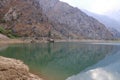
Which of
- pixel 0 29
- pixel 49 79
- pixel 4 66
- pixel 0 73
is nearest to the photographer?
pixel 0 73

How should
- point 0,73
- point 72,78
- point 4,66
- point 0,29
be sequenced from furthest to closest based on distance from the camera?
point 0,29 < point 72,78 < point 4,66 < point 0,73

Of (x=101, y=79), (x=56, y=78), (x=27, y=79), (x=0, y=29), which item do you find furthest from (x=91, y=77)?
(x=0, y=29)

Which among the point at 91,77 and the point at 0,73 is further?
the point at 91,77

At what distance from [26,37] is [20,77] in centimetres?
17251

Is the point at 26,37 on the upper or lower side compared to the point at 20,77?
lower

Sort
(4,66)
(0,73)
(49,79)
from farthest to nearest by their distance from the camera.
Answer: (49,79) → (4,66) → (0,73)

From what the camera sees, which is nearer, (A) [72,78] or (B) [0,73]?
(B) [0,73]

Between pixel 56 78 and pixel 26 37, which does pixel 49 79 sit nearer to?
pixel 56 78

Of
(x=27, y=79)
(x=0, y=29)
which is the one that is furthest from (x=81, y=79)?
(x=0, y=29)

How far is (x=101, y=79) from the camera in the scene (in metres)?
43.5

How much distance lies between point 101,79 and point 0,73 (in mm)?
20648

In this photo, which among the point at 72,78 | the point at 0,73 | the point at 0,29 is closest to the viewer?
the point at 0,73

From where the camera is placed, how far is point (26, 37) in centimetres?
19900

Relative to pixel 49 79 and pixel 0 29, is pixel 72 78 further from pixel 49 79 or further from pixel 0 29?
pixel 0 29
